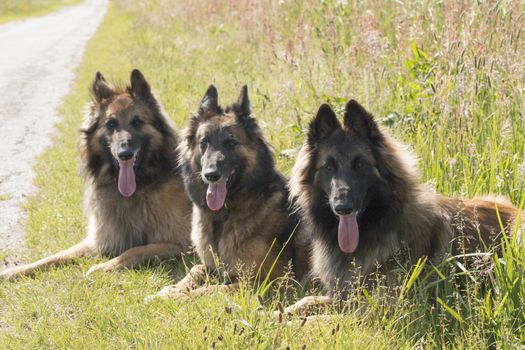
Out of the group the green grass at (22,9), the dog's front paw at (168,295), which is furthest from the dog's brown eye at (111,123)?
the green grass at (22,9)

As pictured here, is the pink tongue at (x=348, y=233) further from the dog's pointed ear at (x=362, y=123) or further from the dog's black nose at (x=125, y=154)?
the dog's black nose at (x=125, y=154)

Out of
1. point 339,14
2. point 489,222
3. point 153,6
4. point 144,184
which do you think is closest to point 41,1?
point 153,6

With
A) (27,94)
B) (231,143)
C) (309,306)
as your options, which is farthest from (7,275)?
(27,94)

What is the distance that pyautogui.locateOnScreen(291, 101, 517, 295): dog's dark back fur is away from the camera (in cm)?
381

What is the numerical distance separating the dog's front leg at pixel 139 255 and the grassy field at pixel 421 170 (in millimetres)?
96

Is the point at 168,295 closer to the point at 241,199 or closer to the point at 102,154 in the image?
the point at 241,199

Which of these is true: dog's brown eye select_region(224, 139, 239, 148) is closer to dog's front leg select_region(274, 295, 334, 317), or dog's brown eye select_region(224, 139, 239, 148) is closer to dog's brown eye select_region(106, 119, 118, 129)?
dog's brown eye select_region(106, 119, 118, 129)

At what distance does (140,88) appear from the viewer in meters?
5.52

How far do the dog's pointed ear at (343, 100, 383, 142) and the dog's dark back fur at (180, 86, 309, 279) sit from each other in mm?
1084

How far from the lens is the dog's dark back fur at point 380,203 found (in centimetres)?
381

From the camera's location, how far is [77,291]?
4281mm

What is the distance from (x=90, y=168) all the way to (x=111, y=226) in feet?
1.86

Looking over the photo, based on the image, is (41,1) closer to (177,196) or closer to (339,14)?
(339,14)

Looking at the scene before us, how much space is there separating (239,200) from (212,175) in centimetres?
46
